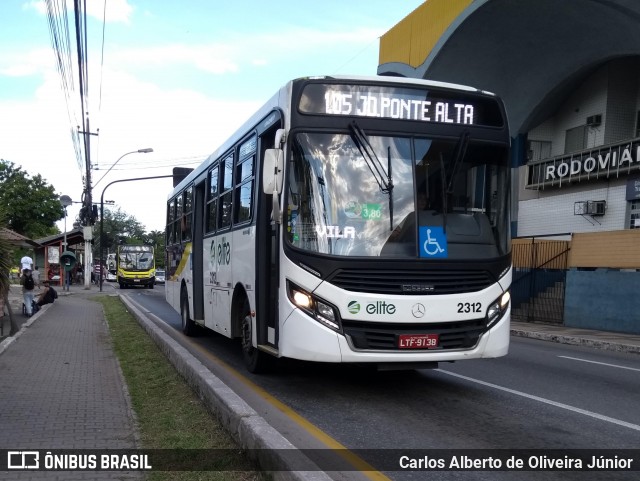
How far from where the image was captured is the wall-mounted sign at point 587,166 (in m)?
20.9

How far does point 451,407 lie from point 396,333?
3.67 feet

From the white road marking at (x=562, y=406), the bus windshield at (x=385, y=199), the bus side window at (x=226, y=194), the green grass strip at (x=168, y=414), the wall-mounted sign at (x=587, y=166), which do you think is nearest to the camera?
the green grass strip at (x=168, y=414)

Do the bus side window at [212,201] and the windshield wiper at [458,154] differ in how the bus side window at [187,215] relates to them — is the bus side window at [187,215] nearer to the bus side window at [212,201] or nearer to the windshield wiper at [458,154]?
the bus side window at [212,201]

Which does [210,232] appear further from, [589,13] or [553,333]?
[589,13]

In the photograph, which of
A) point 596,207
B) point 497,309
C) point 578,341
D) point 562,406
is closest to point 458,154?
point 497,309

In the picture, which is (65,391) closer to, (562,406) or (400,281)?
(400,281)

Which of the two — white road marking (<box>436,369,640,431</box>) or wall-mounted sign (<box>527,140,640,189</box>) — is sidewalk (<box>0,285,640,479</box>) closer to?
white road marking (<box>436,369,640,431</box>)

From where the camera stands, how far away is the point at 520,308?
20.2 meters

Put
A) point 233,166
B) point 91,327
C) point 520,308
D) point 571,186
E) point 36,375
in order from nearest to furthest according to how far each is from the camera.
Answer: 1. point 36,375
2. point 233,166
3. point 91,327
4. point 520,308
5. point 571,186

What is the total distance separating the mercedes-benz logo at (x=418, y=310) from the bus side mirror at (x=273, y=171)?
6.05ft

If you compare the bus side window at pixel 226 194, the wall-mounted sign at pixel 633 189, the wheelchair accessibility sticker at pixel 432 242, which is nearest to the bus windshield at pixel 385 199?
the wheelchair accessibility sticker at pixel 432 242

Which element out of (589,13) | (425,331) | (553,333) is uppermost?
(589,13)

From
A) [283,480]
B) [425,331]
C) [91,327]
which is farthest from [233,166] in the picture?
[91,327]

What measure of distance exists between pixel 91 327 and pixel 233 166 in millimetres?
7779
